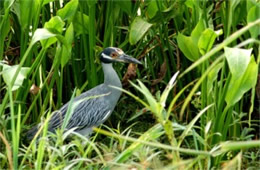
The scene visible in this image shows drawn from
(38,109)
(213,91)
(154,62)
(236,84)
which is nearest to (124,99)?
(154,62)

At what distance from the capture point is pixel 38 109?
Result: 434cm

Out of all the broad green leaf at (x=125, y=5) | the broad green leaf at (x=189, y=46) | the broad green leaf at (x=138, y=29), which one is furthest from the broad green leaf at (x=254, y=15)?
the broad green leaf at (x=125, y=5)

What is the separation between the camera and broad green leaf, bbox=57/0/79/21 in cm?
380

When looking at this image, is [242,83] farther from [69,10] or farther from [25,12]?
[25,12]

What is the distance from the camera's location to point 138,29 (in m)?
3.96

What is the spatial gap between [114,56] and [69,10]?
1.44 feet

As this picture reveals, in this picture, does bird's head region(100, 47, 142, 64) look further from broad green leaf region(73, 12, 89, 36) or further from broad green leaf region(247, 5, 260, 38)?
broad green leaf region(247, 5, 260, 38)

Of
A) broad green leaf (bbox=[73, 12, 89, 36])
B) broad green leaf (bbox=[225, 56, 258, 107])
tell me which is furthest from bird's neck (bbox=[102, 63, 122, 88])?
broad green leaf (bbox=[225, 56, 258, 107])

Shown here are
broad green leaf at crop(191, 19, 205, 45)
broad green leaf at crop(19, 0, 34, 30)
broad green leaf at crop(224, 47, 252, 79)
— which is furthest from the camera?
broad green leaf at crop(19, 0, 34, 30)

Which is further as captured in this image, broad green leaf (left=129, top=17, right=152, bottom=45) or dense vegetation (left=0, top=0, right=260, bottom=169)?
broad green leaf (left=129, top=17, right=152, bottom=45)

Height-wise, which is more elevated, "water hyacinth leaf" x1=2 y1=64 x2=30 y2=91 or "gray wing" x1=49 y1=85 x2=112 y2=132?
"water hyacinth leaf" x1=2 y1=64 x2=30 y2=91

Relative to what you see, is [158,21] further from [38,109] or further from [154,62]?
[38,109]

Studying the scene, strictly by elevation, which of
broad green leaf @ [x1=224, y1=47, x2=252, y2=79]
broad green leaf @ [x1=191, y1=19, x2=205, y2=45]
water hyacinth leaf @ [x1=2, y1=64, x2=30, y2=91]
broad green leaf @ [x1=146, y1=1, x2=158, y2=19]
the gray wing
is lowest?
the gray wing

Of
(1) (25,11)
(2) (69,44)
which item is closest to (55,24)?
(2) (69,44)
